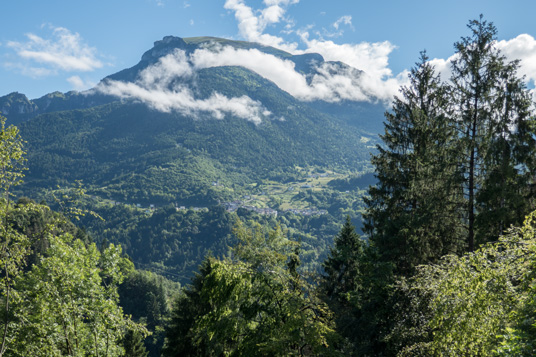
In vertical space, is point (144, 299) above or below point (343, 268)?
below

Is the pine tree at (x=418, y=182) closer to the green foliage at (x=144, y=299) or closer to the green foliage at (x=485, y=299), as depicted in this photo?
the green foliage at (x=485, y=299)

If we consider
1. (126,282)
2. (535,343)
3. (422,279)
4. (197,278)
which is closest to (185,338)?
(197,278)

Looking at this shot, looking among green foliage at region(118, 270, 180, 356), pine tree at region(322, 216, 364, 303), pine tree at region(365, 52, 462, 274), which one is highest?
pine tree at region(365, 52, 462, 274)

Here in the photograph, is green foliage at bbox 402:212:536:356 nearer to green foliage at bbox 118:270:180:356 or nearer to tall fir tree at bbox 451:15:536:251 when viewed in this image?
tall fir tree at bbox 451:15:536:251

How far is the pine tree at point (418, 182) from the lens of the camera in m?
18.0

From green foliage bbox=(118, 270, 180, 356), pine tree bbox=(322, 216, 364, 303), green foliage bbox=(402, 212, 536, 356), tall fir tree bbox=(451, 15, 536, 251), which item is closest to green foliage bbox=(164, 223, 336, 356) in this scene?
green foliage bbox=(402, 212, 536, 356)

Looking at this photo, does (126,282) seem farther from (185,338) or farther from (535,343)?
(535,343)

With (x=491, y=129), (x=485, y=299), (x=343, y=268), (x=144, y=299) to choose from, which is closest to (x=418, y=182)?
(x=491, y=129)

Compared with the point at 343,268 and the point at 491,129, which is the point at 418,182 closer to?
the point at 491,129

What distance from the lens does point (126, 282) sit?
97938 mm

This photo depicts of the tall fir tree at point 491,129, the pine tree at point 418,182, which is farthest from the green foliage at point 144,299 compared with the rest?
the tall fir tree at point 491,129

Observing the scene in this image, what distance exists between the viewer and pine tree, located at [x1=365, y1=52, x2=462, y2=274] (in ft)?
59.0

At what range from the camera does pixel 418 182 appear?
19.6 meters

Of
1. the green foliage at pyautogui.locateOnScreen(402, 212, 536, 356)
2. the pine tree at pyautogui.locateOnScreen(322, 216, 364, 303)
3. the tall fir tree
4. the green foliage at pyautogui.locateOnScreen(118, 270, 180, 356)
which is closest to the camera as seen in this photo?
the green foliage at pyautogui.locateOnScreen(402, 212, 536, 356)
